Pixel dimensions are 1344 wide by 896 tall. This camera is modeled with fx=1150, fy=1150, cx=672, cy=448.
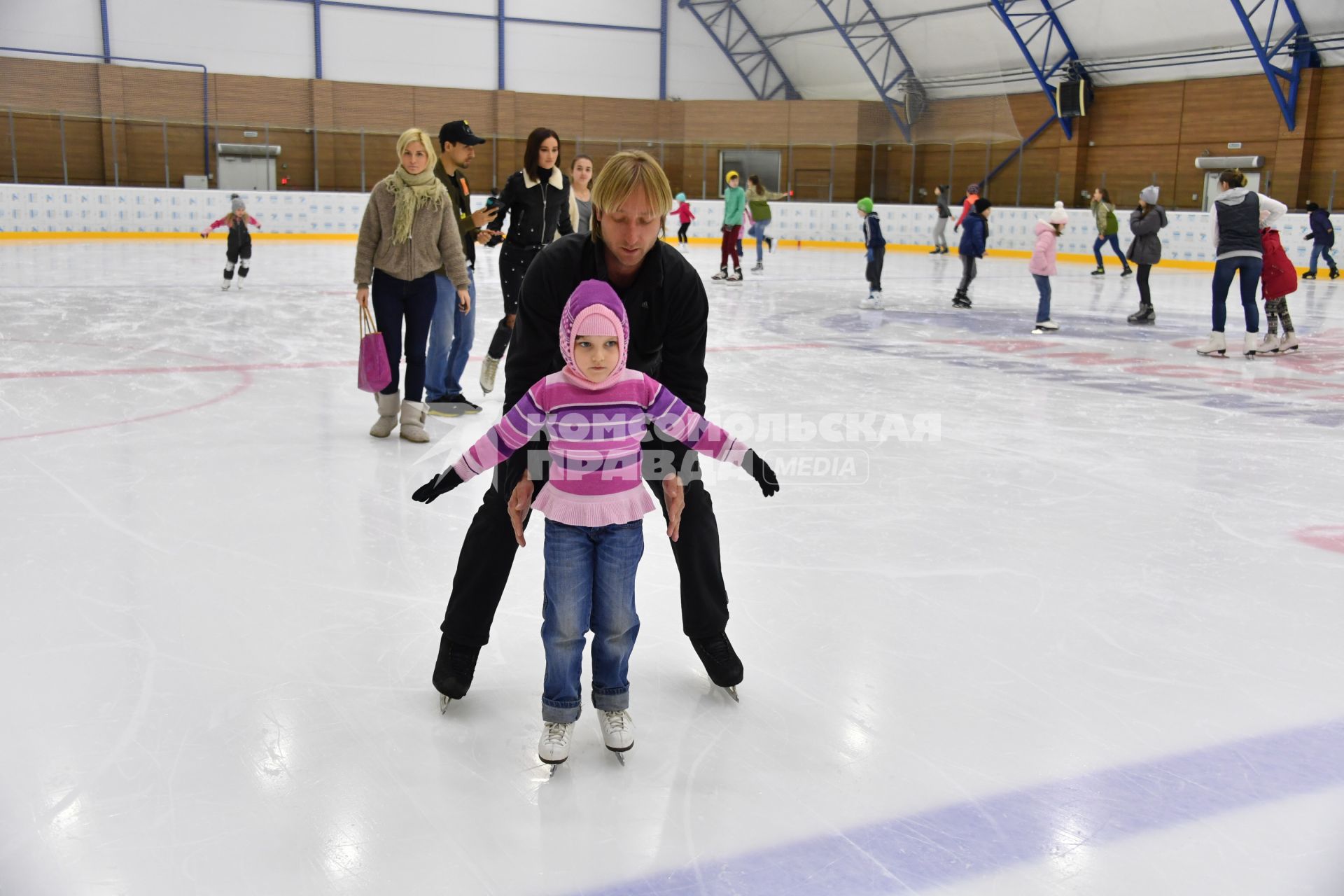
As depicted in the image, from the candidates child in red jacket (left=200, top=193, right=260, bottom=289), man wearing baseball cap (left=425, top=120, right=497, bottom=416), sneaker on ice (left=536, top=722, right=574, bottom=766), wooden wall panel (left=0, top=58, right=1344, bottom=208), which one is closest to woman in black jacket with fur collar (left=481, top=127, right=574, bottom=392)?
man wearing baseball cap (left=425, top=120, right=497, bottom=416)

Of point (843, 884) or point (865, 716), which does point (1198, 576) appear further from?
point (843, 884)

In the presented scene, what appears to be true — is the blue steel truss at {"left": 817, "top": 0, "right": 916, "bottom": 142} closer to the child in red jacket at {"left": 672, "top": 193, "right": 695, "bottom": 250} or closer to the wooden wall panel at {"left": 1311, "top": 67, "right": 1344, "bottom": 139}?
the child in red jacket at {"left": 672, "top": 193, "right": 695, "bottom": 250}

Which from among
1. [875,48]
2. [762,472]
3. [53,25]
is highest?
[875,48]

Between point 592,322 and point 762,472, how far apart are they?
1.39ft

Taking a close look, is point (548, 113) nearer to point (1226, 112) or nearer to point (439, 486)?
point (1226, 112)

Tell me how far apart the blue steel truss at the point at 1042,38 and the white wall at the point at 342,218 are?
337cm

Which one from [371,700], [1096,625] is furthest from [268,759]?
[1096,625]

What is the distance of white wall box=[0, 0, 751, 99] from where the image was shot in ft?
75.6

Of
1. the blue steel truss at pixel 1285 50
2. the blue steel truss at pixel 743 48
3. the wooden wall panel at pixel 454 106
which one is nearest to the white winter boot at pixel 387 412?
the blue steel truss at pixel 1285 50

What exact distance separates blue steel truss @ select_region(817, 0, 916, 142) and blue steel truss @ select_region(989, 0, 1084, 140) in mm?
3175

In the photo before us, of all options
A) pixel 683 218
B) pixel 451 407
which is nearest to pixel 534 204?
pixel 451 407

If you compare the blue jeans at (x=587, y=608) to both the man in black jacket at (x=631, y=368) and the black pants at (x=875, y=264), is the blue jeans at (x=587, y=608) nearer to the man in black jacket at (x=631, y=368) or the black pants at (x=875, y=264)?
the man in black jacket at (x=631, y=368)

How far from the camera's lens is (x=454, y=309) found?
16.8 feet

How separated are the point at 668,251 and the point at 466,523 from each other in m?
1.66
